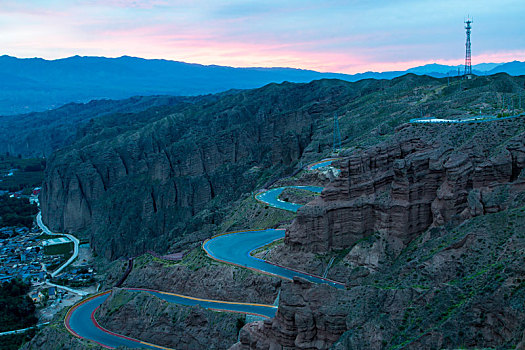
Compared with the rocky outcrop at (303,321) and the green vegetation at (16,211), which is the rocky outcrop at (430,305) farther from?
the green vegetation at (16,211)

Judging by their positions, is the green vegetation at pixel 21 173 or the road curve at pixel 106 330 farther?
the green vegetation at pixel 21 173

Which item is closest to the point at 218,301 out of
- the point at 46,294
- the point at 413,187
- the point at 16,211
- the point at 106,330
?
the point at 106,330

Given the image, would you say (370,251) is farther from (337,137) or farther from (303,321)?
(337,137)

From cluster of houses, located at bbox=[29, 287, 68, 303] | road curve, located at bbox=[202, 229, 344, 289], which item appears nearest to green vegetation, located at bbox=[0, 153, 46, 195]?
cluster of houses, located at bbox=[29, 287, 68, 303]

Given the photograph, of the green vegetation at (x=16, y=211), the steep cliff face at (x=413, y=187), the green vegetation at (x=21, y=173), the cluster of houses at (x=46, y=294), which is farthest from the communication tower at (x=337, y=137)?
the green vegetation at (x=21, y=173)

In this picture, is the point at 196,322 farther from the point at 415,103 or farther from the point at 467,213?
the point at 415,103
